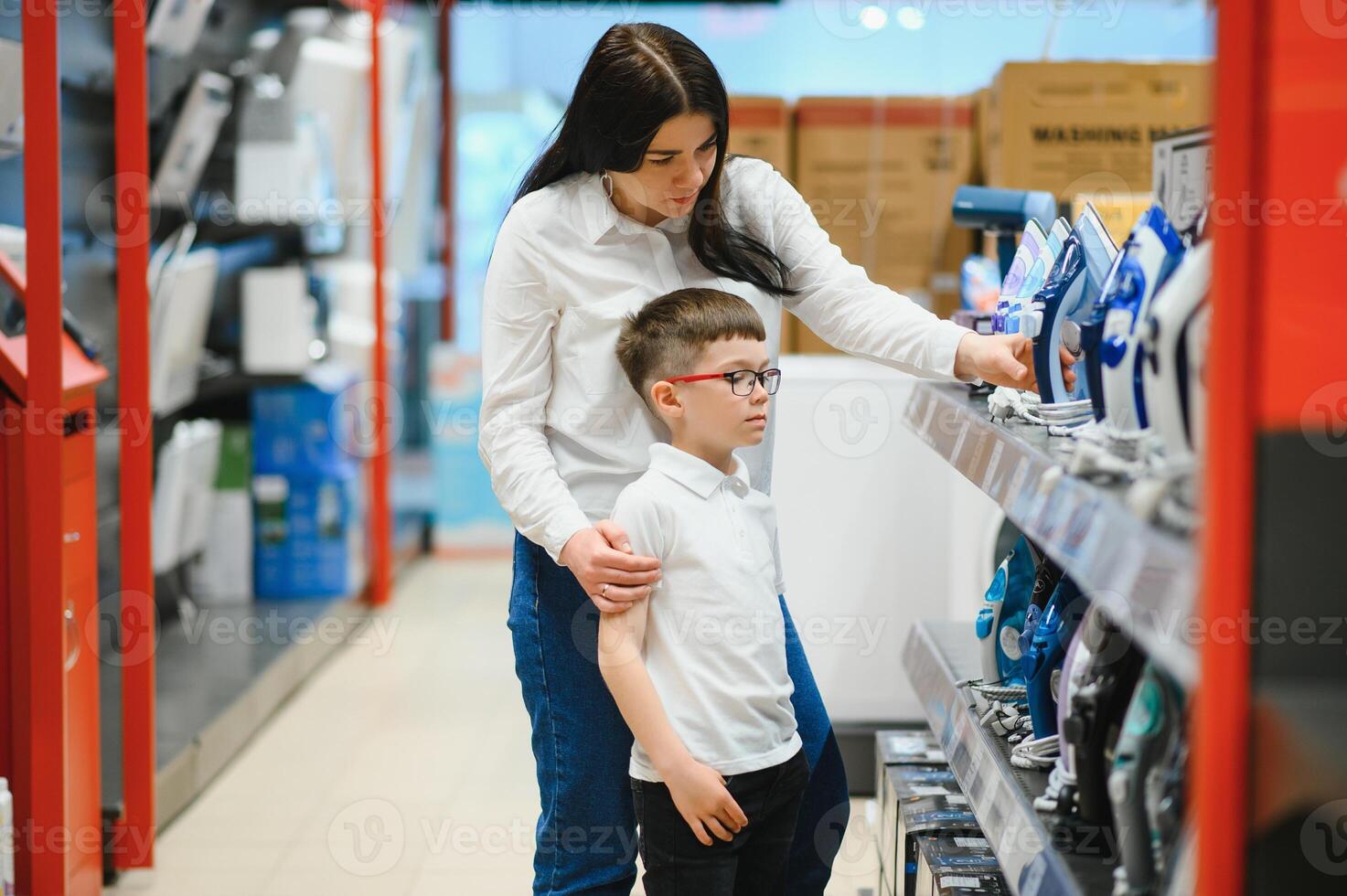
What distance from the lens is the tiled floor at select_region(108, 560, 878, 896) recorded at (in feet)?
9.41

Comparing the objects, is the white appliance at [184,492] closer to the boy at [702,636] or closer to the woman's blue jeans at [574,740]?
the woman's blue jeans at [574,740]

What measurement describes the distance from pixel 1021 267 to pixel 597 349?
58 centimetres

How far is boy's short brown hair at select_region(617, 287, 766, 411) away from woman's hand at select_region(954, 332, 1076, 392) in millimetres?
262

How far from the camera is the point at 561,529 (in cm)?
173

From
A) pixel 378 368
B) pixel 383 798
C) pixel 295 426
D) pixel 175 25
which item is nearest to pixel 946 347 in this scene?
pixel 383 798

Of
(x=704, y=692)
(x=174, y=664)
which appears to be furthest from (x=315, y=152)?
(x=704, y=692)

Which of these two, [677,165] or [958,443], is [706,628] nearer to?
[958,443]

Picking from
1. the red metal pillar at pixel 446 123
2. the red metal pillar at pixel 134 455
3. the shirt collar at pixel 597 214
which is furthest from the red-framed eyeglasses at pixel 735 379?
the red metal pillar at pixel 446 123

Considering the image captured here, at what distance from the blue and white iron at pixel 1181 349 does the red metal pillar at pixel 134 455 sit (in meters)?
2.18

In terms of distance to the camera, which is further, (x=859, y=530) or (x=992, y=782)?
(x=859, y=530)

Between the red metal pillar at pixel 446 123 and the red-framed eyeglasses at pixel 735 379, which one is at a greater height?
the red metal pillar at pixel 446 123

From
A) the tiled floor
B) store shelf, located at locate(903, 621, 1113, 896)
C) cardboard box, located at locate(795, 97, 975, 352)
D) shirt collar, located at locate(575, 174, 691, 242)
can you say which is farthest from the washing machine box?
shirt collar, located at locate(575, 174, 691, 242)

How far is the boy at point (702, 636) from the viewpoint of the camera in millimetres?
1690

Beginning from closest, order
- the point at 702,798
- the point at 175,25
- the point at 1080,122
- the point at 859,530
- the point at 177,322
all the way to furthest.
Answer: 1. the point at 702,798
2. the point at 859,530
3. the point at 1080,122
4. the point at 175,25
5. the point at 177,322
